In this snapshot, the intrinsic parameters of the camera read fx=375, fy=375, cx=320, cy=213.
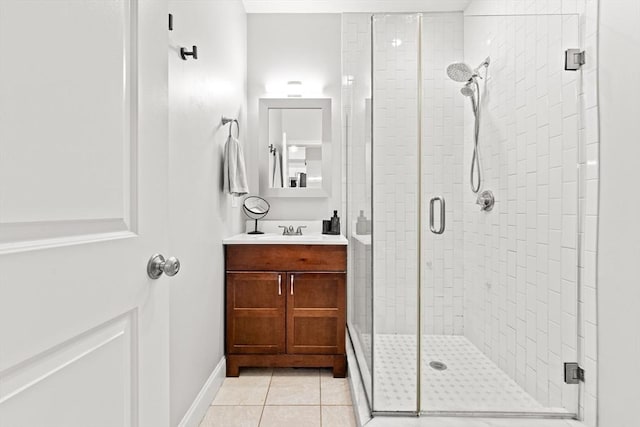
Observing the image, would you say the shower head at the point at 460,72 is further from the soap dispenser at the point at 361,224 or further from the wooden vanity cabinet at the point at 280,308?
the wooden vanity cabinet at the point at 280,308

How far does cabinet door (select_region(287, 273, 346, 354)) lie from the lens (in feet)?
7.72

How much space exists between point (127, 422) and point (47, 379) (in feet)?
0.91

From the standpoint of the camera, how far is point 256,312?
236 cm

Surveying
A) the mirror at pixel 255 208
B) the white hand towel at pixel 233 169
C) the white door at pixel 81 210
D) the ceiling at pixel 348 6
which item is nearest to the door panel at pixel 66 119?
the white door at pixel 81 210

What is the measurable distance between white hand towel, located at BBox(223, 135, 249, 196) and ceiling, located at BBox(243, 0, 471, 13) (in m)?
1.27

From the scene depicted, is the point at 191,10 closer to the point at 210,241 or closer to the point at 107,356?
the point at 210,241

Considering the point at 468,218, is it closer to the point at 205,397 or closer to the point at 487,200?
the point at 487,200

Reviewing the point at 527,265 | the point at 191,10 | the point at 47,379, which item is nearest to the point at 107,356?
the point at 47,379

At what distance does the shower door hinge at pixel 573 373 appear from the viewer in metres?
1.58

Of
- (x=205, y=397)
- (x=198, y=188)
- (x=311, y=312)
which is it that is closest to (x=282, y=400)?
(x=205, y=397)

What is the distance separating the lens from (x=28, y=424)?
53 centimetres

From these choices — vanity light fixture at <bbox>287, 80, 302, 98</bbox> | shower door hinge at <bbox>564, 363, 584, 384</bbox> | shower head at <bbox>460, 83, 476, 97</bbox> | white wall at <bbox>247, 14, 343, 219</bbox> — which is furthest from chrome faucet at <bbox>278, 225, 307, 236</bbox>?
shower door hinge at <bbox>564, 363, 584, 384</bbox>

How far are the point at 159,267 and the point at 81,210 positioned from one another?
10.1 inches

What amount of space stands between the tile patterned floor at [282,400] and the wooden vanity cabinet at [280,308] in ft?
0.32
